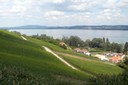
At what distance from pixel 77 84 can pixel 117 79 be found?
224 cm

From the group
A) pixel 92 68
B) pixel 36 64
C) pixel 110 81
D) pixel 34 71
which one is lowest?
pixel 92 68

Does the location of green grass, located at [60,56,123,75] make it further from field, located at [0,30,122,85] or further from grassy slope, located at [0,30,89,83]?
grassy slope, located at [0,30,89,83]

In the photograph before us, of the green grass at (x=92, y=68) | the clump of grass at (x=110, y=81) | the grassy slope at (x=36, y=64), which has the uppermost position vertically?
the clump of grass at (x=110, y=81)

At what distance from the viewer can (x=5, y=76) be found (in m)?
13.3

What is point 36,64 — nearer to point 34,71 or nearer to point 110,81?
point 34,71

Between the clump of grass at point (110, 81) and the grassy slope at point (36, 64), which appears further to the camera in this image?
the grassy slope at point (36, 64)

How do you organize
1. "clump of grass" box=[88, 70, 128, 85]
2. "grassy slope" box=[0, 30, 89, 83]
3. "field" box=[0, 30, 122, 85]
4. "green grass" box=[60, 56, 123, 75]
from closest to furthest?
"field" box=[0, 30, 122, 85] < "clump of grass" box=[88, 70, 128, 85] < "grassy slope" box=[0, 30, 89, 83] < "green grass" box=[60, 56, 123, 75]

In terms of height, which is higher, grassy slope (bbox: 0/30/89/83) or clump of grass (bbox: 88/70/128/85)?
clump of grass (bbox: 88/70/128/85)

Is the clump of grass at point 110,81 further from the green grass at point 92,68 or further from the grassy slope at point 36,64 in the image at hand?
the green grass at point 92,68

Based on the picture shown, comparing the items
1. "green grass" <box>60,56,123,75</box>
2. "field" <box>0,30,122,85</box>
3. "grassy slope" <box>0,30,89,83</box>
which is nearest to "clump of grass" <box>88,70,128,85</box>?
"field" <box>0,30,122,85</box>

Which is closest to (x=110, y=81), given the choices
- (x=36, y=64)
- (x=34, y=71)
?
(x=34, y=71)

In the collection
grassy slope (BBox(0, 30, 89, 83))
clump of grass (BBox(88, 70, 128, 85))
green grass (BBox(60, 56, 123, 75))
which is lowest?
green grass (BBox(60, 56, 123, 75))

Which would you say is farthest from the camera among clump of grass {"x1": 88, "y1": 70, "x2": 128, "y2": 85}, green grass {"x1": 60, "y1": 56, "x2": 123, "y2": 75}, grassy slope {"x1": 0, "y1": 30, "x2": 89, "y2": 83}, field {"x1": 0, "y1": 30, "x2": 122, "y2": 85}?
green grass {"x1": 60, "y1": 56, "x2": 123, "y2": 75}

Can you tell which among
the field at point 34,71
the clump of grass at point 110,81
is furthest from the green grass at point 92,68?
the clump of grass at point 110,81
